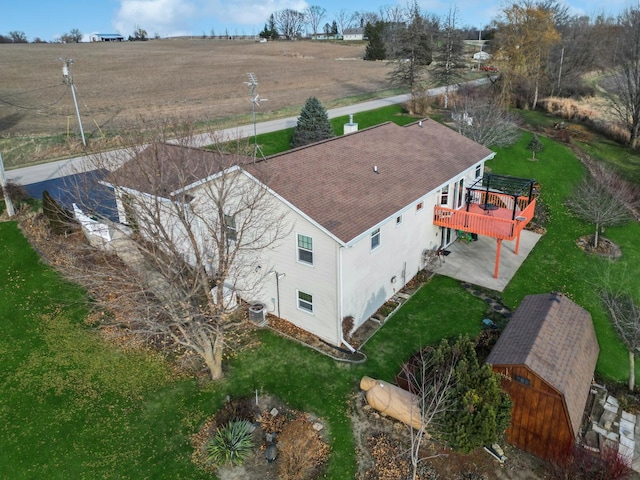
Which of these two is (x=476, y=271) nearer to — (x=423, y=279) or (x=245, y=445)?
(x=423, y=279)

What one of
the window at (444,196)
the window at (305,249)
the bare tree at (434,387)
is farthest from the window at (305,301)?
the window at (444,196)

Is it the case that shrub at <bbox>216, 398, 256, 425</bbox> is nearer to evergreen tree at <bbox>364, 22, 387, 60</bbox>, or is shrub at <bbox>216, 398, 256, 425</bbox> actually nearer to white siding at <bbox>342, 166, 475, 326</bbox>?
white siding at <bbox>342, 166, 475, 326</bbox>

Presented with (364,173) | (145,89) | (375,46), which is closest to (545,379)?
(364,173)

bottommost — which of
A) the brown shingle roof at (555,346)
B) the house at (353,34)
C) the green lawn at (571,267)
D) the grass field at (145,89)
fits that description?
the green lawn at (571,267)

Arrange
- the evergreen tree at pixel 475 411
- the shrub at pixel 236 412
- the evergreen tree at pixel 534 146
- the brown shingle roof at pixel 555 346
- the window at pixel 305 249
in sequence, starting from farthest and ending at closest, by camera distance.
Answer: the evergreen tree at pixel 534 146 → the window at pixel 305 249 → the shrub at pixel 236 412 → the brown shingle roof at pixel 555 346 → the evergreen tree at pixel 475 411

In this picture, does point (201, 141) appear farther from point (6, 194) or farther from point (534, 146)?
point (534, 146)

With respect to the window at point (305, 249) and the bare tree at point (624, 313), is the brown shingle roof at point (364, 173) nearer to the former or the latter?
the window at point (305, 249)

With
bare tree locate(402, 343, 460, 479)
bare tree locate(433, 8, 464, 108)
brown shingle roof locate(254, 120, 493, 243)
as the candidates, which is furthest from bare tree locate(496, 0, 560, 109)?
bare tree locate(402, 343, 460, 479)
